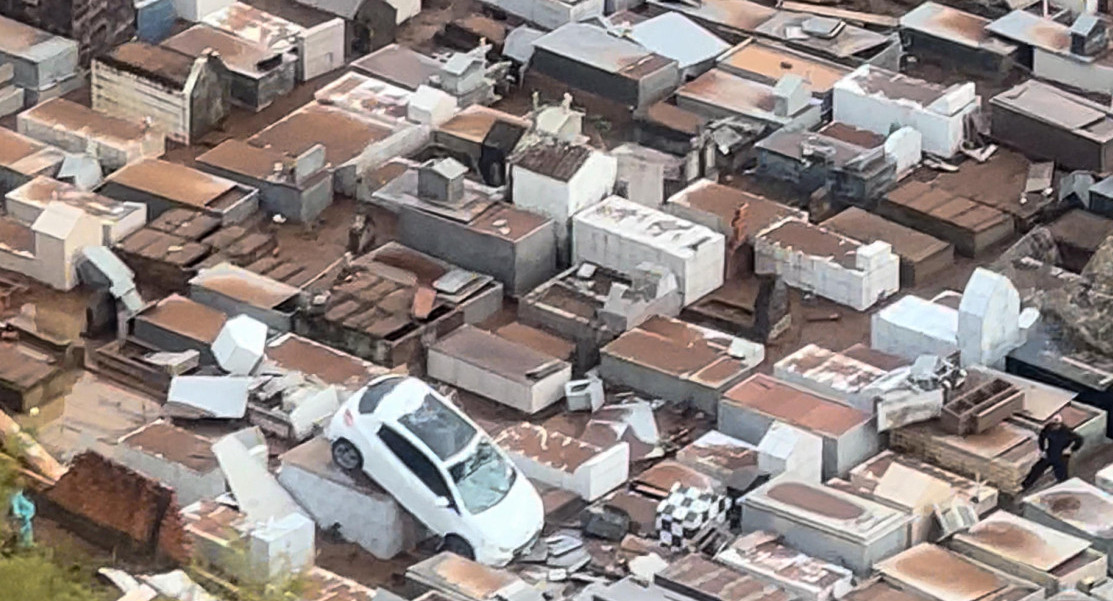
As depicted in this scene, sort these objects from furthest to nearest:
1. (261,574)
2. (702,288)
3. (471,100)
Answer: (471,100) → (702,288) → (261,574)

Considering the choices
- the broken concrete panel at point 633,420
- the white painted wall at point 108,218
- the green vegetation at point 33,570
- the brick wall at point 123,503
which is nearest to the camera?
the green vegetation at point 33,570

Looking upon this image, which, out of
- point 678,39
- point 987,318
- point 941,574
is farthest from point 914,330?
point 678,39

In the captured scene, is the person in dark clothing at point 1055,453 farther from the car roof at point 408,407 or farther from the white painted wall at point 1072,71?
the white painted wall at point 1072,71

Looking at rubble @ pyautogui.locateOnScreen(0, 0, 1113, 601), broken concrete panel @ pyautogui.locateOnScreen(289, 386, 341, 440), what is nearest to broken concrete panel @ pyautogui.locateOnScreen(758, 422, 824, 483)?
rubble @ pyautogui.locateOnScreen(0, 0, 1113, 601)

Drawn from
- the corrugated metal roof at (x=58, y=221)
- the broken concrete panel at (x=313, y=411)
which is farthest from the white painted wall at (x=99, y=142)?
the broken concrete panel at (x=313, y=411)

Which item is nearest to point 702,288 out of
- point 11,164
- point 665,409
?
point 665,409

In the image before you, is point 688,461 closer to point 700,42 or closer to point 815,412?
point 815,412

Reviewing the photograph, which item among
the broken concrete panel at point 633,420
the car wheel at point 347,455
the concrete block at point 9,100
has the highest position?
the car wheel at point 347,455
